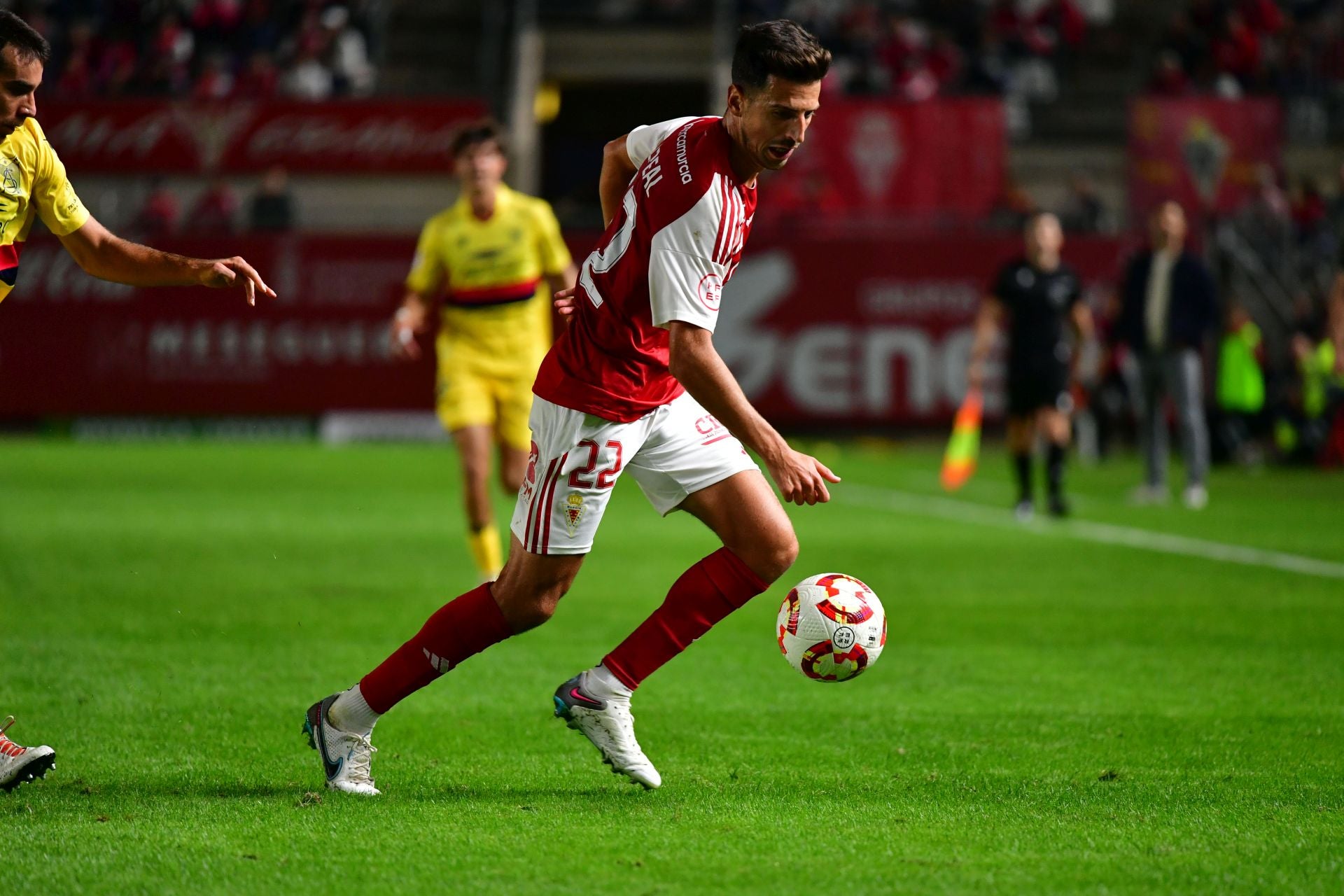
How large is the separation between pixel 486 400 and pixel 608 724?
4785 millimetres

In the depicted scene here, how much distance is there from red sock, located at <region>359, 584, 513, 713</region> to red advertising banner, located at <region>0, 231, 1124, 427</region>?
57.1ft

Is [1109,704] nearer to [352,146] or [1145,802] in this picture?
[1145,802]

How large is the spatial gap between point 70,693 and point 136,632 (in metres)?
1.62

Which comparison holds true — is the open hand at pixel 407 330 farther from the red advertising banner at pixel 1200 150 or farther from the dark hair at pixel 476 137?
the red advertising banner at pixel 1200 150

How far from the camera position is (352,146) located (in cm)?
2572

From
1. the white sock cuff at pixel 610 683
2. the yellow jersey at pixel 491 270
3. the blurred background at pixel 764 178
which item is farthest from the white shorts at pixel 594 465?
the blurred background at pixel 764 178

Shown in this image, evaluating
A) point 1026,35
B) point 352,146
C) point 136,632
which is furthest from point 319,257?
point 136,632

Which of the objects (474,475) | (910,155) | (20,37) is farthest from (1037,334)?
(910,155)

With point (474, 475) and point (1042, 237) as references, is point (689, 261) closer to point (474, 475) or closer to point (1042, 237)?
point (474, 475)

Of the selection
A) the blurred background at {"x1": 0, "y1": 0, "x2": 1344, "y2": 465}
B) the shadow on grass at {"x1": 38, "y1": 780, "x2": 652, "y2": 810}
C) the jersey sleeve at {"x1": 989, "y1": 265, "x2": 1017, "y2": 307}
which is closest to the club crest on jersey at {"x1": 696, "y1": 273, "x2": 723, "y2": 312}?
the shadow on grass at {"x1": 38, "y1": 780, "x2": 652, "y2": 810}

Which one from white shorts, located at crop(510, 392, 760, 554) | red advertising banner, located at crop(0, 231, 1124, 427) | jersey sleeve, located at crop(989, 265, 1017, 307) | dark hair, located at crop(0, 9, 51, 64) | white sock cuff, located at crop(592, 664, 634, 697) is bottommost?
red advertising banner, located at crop(0, 231, 1124, 427)

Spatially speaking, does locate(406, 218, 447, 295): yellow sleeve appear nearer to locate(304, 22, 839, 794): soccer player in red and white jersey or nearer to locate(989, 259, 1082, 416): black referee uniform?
locate(304, 22, 839, 794): soccer player in red and white jersey

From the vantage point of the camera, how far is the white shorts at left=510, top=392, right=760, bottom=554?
16.6 ft

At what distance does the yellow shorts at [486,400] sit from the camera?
9.61m
